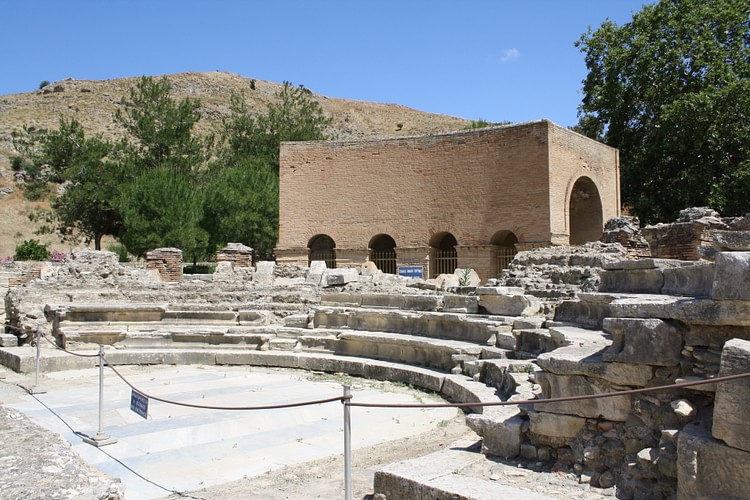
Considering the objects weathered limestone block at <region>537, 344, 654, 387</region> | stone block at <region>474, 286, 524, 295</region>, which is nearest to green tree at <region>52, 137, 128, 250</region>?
stone block at <region>474, 286, 524, 295</region>

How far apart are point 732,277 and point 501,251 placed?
17941mm

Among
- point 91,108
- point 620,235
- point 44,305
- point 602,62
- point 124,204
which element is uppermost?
point 91,108

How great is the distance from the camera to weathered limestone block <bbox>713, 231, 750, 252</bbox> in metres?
4.16

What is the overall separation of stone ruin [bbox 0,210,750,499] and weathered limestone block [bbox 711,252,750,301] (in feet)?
0.04

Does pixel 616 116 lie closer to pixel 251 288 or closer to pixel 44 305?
pixel 251 288

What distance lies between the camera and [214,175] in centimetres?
3700

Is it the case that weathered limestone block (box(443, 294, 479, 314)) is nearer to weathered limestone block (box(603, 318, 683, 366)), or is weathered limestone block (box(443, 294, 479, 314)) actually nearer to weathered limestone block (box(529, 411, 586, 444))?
weathered limestone block (box(529, 411, 586, 444))

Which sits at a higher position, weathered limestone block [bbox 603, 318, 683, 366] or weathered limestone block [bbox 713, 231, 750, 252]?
weathered limestone block [bbox 713, 231, 750, 252]

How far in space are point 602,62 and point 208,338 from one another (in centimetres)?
2309

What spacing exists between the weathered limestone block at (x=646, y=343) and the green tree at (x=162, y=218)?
24738 millimetres

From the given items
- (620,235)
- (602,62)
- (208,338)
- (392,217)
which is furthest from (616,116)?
(208,338)

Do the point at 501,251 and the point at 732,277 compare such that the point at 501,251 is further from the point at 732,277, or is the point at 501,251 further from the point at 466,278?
the point at 732,277

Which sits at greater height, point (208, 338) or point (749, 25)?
point (749, 25)

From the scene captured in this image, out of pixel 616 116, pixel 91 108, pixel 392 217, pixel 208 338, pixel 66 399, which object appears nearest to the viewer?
pixel 66 399
